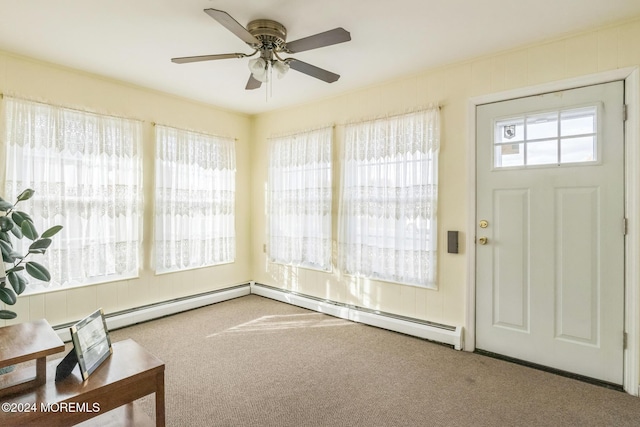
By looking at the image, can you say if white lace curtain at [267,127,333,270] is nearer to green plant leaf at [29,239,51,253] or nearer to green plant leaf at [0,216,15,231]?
green plant leaf at [29,239,51,253]

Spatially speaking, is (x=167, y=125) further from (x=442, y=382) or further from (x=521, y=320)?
(x=521, y=320)

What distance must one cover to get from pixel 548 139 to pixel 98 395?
331 cm

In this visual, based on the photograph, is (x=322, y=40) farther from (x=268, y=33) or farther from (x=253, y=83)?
(x=253, y=83)

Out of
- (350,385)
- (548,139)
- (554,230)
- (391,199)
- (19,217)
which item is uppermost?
(548,139)

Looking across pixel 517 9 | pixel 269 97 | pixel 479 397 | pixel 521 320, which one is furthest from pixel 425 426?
pixel 269 97

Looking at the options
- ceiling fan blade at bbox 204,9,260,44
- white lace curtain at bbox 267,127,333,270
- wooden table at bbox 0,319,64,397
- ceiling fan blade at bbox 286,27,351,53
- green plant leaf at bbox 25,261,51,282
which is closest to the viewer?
wooden table at bbox 0,319,64,397

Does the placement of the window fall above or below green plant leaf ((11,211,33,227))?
above

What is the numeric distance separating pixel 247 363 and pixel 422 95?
2.92m

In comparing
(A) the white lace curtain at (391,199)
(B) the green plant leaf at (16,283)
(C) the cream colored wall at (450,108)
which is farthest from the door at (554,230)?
(B) the green plant leaf at (16,283)

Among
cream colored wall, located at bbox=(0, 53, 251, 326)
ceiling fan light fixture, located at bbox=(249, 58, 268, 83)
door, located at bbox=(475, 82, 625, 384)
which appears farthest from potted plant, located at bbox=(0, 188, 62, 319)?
door, located at bbox=(475, 82, 625, 384)

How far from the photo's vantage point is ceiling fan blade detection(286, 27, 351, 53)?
2.00 metres

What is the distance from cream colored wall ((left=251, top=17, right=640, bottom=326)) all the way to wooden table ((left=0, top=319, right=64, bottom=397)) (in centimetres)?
276

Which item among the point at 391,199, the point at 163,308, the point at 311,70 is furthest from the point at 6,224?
the point at 391,199

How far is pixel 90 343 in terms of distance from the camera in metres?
1.60
